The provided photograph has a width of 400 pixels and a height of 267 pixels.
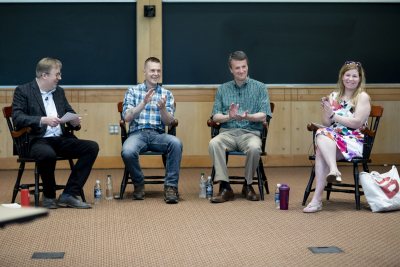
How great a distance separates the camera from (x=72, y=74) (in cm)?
805

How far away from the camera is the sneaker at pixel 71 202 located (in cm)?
569

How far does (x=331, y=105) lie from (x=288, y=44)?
249 centimetres

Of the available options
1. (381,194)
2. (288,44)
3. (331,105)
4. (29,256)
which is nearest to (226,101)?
(331,105)

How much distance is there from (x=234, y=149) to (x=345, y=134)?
966 millimetres

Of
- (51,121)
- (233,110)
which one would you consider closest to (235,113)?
(233,110)

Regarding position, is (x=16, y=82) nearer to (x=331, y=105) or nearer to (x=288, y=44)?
(x=288, y=44)

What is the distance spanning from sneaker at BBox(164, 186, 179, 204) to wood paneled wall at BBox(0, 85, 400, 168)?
7.12 ft

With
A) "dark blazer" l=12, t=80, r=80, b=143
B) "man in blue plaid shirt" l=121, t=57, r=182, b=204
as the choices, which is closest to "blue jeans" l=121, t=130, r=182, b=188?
"man in blue plaid shirt" l=121, t=57, r=182, b=204

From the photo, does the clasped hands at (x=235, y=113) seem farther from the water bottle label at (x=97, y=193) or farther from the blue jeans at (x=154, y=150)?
the water bottle label at (x=97, y=193)

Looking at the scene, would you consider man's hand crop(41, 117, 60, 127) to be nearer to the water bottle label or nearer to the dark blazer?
the dark blazer

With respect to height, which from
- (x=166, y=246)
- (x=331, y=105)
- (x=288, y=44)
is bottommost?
(x=166, y=246)

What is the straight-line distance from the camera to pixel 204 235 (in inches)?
187

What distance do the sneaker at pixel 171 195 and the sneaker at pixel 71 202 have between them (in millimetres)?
664

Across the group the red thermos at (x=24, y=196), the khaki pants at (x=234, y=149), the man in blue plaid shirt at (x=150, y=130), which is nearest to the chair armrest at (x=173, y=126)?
the man in blue plaid shirt at (x=150, y=130)
